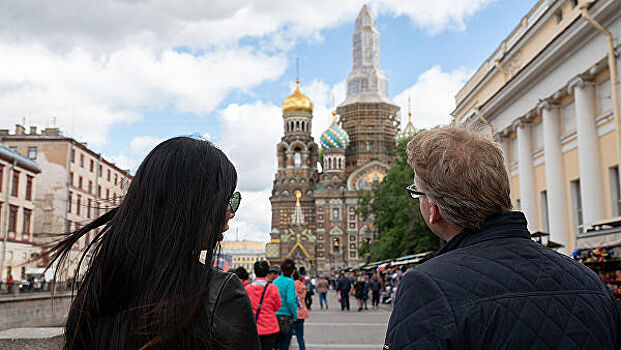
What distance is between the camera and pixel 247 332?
1.95m

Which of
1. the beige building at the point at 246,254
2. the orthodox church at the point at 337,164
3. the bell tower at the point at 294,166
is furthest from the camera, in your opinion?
the beige building at the point at 246,254

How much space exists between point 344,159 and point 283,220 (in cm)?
1351

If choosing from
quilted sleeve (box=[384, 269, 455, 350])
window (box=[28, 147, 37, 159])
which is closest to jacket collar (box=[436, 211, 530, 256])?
quilted sleeve (box=[384, 269, 455, 350])

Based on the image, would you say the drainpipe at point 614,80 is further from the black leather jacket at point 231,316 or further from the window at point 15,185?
the window at point 15,185

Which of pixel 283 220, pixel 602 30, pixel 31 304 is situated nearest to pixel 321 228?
pixel 283 220

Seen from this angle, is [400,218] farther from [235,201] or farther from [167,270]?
[167,270]

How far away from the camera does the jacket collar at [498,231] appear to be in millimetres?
2146

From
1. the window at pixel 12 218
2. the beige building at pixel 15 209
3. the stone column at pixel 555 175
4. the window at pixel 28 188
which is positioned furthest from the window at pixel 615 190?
the window at pixel 28 188

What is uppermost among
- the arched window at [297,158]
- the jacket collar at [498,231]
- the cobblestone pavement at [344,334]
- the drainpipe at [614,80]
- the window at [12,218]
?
the arched window at [297,158]

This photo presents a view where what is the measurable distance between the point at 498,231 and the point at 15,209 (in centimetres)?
4049

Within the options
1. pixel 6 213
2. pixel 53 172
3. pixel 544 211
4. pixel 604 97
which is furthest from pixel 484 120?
pixel 53 172

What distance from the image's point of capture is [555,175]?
1964cm

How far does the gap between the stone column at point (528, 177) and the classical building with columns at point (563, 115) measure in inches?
1.4

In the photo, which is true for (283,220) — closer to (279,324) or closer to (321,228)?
(321,228)
